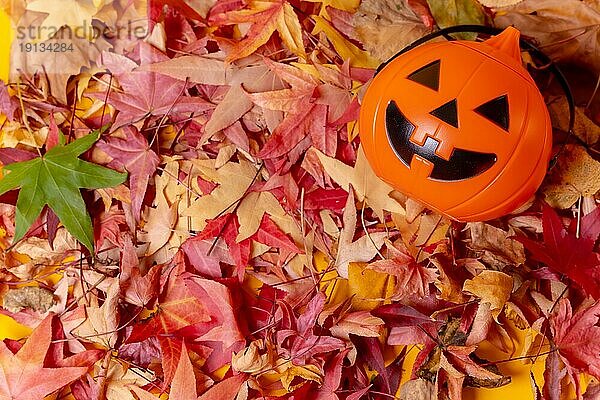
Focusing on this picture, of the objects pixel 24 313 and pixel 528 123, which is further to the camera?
pixel 24 313

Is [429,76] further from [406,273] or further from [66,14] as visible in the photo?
[66,14]

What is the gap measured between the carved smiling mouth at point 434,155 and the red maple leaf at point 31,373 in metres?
0.53

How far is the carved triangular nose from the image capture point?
0.85 m

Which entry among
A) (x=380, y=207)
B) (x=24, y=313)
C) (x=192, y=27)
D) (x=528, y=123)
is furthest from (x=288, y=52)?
(x=24, y=313)

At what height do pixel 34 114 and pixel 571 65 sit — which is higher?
pixel 571 65

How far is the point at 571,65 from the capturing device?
1.04 meters

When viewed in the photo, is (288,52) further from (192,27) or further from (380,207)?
(380,207)

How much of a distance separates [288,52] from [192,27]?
148 millimetres

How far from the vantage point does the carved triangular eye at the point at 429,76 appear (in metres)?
0.87

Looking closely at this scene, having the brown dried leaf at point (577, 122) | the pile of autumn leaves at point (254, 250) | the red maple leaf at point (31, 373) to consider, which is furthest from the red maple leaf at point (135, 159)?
the brown dried leaf at point (577, 122)

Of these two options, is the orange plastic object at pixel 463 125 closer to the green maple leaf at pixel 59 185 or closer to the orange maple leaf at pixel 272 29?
the orange maple leaf at pixel 272 29

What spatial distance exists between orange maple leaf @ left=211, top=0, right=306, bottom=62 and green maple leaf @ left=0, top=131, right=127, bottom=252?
0.81 ft

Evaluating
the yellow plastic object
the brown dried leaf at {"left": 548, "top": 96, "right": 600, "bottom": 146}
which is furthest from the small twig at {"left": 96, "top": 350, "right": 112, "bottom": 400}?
the brown dried leaf at {"left": 548, "top": 96, "right": 600, "bottom": 146}

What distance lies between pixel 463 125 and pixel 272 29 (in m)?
0.32
